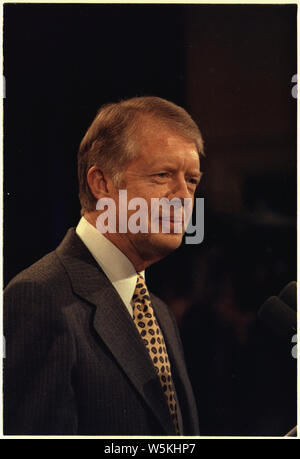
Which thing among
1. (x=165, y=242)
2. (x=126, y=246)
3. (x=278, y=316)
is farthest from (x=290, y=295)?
(x=126, y=246)

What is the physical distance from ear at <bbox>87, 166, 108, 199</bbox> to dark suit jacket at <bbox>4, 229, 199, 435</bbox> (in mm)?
202

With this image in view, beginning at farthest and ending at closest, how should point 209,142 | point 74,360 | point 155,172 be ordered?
point 209,142, point 155,172, point 74,360

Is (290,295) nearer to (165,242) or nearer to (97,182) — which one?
(165,242)

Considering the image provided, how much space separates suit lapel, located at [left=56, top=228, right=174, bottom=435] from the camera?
144cm

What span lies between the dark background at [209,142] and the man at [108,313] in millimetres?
93

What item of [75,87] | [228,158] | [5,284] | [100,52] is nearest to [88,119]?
[75,87]

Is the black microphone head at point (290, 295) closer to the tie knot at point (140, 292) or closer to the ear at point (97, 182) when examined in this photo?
the tie knot at point (140, 292)

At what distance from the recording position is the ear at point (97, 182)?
1562mm

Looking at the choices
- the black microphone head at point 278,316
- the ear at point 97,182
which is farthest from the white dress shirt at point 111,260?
the black microphone head at point 278,316

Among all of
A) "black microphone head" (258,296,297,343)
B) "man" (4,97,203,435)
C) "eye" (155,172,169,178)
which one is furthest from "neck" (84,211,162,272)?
"black microphone head" (258,296,297,343)

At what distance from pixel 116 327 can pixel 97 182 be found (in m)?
0.45

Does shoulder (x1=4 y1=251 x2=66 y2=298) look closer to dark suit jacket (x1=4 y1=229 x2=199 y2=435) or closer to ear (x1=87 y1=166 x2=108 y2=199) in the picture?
dark suit jacket (x1=4 y1=229 x2=199 y2=435)

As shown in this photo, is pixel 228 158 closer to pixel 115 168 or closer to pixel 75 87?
pixel 115 168

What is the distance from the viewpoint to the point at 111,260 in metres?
1.54
